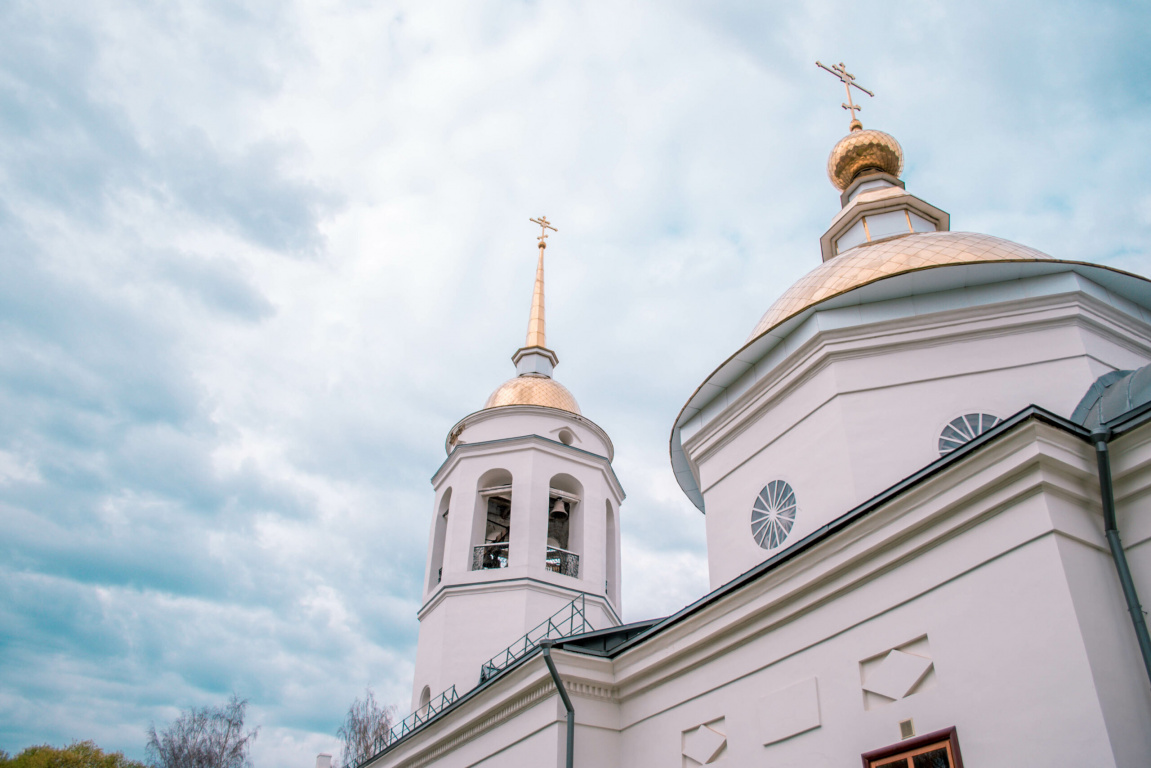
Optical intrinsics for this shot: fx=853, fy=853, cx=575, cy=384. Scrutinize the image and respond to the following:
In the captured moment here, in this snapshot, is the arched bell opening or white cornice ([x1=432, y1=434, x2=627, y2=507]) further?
white cornice ([x1=432, y1=434, x2=627, y2=507])

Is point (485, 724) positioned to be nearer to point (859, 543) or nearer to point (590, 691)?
point (590, 691)

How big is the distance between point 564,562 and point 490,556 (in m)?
1.37

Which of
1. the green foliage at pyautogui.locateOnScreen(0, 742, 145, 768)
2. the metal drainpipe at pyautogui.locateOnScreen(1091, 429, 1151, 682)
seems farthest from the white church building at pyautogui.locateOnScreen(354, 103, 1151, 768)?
the green foliage at pyautogui.locateOnScreen(0, 742, 145, 768)

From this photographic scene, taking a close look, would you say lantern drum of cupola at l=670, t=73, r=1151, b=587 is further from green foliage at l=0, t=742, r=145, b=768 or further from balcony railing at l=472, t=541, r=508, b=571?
green foliage at l=0, t=742, r=145, b=768

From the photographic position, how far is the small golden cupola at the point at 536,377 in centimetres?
1703

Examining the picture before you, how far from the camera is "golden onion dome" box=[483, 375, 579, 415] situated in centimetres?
1694

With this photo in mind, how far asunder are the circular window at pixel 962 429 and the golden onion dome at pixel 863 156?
839 centimetres

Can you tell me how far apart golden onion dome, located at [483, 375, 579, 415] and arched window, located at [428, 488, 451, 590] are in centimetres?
205

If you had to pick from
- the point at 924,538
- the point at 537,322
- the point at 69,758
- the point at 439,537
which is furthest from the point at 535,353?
the point at 69,758

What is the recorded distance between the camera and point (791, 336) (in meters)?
10.7

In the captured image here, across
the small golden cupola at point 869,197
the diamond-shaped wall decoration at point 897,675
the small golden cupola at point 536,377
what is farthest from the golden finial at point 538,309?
the diamond-shaped wall decoration at point 897,675

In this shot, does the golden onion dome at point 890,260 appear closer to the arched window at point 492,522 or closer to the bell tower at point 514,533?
the bell tower at point 514,533

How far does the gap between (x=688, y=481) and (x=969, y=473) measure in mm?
7860

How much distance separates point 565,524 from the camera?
16141 millimetres
